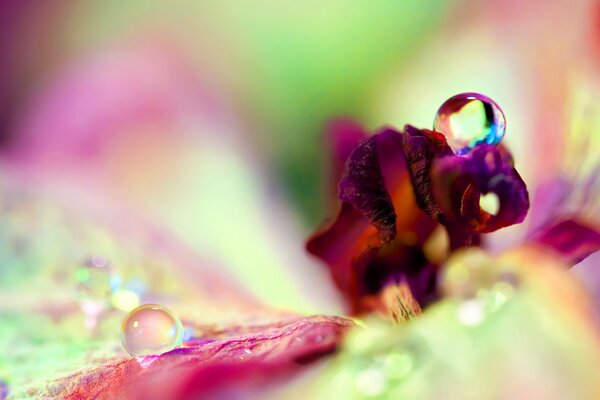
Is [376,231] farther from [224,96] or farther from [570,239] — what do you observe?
[224,96]

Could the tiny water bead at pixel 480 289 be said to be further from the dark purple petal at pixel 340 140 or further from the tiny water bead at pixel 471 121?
the dark purple petal at pixel 340 140

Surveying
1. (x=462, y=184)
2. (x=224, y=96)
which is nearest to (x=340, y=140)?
(x=224, y=96)

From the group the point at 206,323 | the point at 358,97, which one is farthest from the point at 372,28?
the point at 206,323

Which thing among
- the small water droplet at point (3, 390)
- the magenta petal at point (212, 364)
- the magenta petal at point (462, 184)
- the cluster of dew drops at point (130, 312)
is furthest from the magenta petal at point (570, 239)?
the small water droplet at point (3, 390)

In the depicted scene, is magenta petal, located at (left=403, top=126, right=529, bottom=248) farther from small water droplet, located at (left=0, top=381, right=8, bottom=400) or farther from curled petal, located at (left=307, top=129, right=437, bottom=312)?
small water droplet, located at (left=0, top=381, right=8, bottom=400)

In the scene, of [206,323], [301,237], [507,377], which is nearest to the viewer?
[507,377]

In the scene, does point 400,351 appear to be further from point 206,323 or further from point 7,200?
point 7,200
